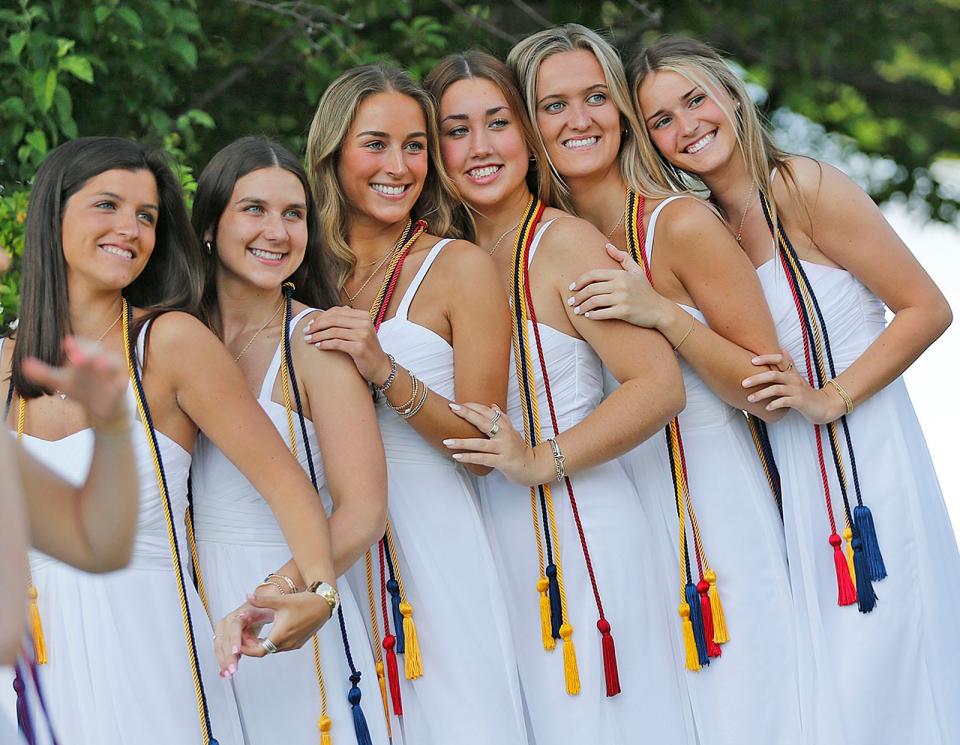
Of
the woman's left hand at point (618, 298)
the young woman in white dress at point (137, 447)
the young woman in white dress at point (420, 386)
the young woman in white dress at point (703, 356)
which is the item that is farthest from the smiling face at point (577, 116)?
the young woman in white dress at point (137, 447)

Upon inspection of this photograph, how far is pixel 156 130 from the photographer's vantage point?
15.8ft

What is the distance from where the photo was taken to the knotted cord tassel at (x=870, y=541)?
13.0 feet

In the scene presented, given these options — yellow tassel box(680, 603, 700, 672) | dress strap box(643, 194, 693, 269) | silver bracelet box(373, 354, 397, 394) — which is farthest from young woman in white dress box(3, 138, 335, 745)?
dress strap box(643, 194, 693, 269)

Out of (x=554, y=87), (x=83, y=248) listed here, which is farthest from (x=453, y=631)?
(x=554, y=87)

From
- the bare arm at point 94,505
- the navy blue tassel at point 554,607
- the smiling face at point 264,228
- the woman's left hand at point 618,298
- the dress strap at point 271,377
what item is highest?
the smiling face at point 264,228

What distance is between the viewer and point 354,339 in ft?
11.8

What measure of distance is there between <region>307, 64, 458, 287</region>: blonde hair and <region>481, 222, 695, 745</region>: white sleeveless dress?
566 millimetres

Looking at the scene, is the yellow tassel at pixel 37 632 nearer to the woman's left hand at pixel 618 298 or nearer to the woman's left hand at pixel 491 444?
the woman's left hand at pixel 491 444

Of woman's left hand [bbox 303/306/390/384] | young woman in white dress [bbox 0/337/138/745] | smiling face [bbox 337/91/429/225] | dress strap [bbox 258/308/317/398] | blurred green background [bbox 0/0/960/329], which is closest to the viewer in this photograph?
young woman in white dress [bbox 0/337/138/745]

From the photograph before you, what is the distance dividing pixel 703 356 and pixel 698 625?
73 cm

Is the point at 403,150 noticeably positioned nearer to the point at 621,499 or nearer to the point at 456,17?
the point at 621,499

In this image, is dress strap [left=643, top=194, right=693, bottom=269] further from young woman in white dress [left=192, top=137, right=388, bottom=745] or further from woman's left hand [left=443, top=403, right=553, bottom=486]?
young woman in white dress [left=192, top=137, right=388, bottom=745]

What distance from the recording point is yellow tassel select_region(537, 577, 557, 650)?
3.89 metres

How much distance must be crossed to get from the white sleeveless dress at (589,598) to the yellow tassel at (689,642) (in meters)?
0.05
